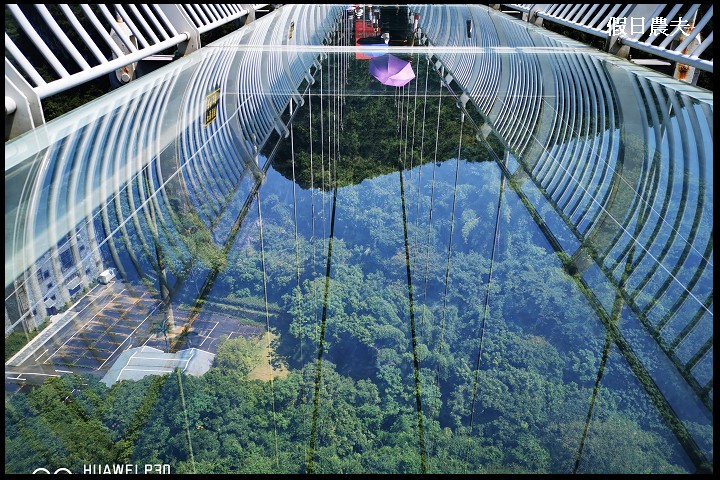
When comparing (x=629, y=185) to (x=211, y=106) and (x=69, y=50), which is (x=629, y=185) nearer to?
(x=211, y=106)

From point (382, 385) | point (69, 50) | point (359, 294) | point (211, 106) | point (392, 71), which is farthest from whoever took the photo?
point (392, 71)

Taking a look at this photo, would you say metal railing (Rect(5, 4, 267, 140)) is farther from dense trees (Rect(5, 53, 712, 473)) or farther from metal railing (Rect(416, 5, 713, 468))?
metal railing (Rect(416, 5, 713, 468))

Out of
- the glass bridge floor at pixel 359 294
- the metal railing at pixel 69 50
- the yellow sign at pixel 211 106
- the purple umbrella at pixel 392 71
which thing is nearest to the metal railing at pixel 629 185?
the glass bridge floor at pixel 359 294

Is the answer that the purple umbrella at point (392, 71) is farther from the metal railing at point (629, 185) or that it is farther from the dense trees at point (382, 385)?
the dense trees at point (382, 385)

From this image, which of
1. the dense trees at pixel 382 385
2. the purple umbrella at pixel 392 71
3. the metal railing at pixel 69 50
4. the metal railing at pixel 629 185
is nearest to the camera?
the dense trees at pixel 382 385

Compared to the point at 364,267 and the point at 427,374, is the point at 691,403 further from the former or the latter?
the point at 364,267

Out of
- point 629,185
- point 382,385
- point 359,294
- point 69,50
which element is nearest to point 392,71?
point 69,50
